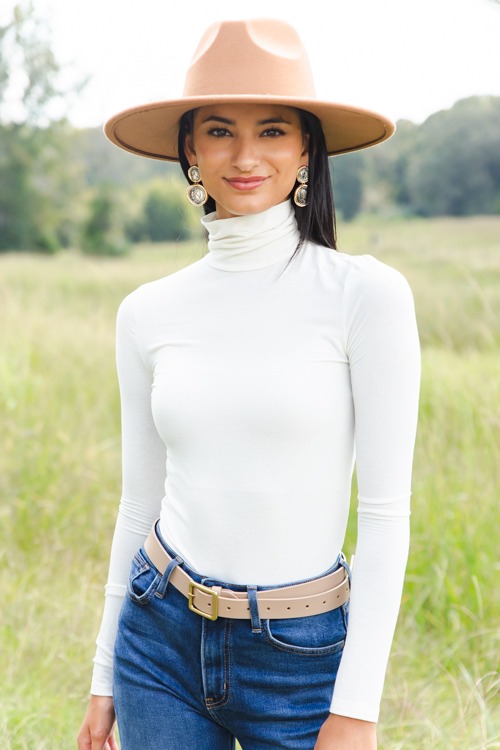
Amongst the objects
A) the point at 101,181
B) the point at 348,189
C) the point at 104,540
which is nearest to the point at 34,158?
the point at 101,181

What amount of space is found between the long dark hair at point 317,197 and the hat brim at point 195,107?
2 centimetres

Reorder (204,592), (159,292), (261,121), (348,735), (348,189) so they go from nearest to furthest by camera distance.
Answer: (348,735)
(204,592)
(261,121)
(159,292)
(348,189)

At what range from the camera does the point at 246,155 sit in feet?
4.85

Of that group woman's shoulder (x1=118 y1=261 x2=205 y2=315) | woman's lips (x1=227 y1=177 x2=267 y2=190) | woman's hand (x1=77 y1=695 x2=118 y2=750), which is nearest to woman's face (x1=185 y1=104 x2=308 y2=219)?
woman's lips (x1=227 y1=177 x2=267 y2=190)

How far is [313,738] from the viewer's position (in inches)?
54.8

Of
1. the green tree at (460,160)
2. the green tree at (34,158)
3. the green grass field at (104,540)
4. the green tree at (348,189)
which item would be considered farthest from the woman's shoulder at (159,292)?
the green tree at (34,158)

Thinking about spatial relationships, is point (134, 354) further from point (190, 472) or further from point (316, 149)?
point (316, 149)

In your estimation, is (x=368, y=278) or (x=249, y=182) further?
(x=249, y=182)

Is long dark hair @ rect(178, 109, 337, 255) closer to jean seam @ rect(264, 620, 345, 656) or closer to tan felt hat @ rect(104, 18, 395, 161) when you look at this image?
tan felt hat @ rect(104, 18, 395, 161)

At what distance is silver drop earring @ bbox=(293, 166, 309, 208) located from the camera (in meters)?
1.57

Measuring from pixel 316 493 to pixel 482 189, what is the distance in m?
11.4

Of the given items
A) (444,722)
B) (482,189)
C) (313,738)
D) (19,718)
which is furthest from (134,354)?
(482,189)

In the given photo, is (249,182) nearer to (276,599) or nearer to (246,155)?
(246,155)

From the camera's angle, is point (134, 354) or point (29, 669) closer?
point (134, 354)
